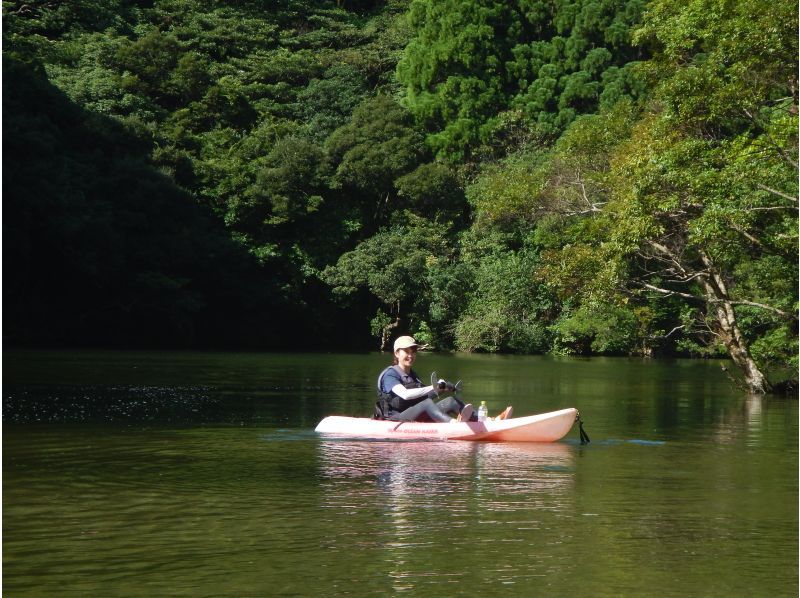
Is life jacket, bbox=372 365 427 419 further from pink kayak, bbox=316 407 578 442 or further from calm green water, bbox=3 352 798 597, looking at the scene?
calm green water, bbox=3 352 798 597

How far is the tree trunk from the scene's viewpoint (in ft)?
80.8

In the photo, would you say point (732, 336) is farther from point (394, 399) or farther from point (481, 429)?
point (394, 399)

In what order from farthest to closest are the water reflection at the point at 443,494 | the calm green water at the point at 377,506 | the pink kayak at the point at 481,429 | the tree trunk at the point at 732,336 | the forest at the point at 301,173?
the forest at the point at 301,173 → the tree trunk at the point at 732,336 → the pink kayak at the point at 481,429 → the water reflection at the point at 443,494 → the calm green water at the point at 377,506

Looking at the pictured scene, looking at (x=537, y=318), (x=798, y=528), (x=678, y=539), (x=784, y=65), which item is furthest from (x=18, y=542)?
Answer: (x=537, y=318)

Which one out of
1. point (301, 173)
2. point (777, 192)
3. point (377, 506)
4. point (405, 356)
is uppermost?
point (301, 173)

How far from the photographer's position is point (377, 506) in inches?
384

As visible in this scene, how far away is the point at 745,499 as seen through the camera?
10.5m

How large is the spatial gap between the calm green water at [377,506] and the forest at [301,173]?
22.6m

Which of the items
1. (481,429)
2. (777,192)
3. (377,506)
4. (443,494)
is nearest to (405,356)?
(481,429)

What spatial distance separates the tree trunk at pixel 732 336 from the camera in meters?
24.6

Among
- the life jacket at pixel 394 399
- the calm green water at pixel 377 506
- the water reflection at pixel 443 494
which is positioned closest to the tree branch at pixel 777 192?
the calm green water at pixel 377 506

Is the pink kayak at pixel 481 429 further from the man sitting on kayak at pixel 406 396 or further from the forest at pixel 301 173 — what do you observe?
the forest at pixel 301 173

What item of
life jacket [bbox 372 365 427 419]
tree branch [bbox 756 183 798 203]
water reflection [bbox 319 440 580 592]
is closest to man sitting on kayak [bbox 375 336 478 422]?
life jacket [bbox 372 365 427 419]

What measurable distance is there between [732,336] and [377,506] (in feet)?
53.4
